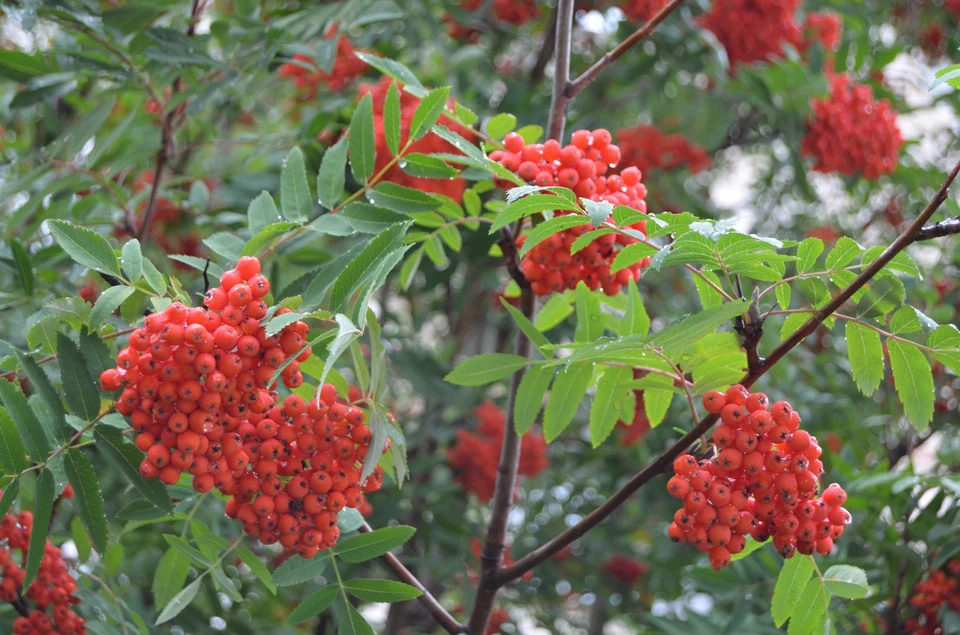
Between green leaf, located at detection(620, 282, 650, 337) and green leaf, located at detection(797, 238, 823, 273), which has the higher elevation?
green leaf, located at detection(797, 238, 823, 273)

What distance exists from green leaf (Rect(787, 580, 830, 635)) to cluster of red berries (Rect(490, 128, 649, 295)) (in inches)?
22.8

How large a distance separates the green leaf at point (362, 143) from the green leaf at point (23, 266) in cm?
68

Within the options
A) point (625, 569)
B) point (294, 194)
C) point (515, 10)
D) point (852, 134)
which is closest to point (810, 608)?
point (294, 194)

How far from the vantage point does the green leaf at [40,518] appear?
1.18m

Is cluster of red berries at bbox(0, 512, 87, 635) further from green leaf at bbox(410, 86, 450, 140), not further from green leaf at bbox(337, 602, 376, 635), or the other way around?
green leaf at bbox(410, 86, 450, 140)

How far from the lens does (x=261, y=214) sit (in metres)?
1.52

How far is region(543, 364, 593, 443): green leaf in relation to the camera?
1447 mm

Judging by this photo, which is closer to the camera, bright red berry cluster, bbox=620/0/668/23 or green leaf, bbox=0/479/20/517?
green leaf, bbox=0/479/20/517

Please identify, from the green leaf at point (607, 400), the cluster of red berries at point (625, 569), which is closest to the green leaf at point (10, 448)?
the green leaf at point (607, 400)

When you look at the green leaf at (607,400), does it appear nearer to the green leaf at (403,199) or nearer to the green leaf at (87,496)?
the green leaf at (403,199)

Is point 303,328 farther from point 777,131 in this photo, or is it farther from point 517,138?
point 777,131

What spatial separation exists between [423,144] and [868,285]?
0.97 metres

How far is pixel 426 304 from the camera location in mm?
3740

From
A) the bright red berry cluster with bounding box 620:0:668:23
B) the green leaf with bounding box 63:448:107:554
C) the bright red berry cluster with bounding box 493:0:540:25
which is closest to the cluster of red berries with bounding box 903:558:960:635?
the green leaf with bounding box 63:448:107:554
